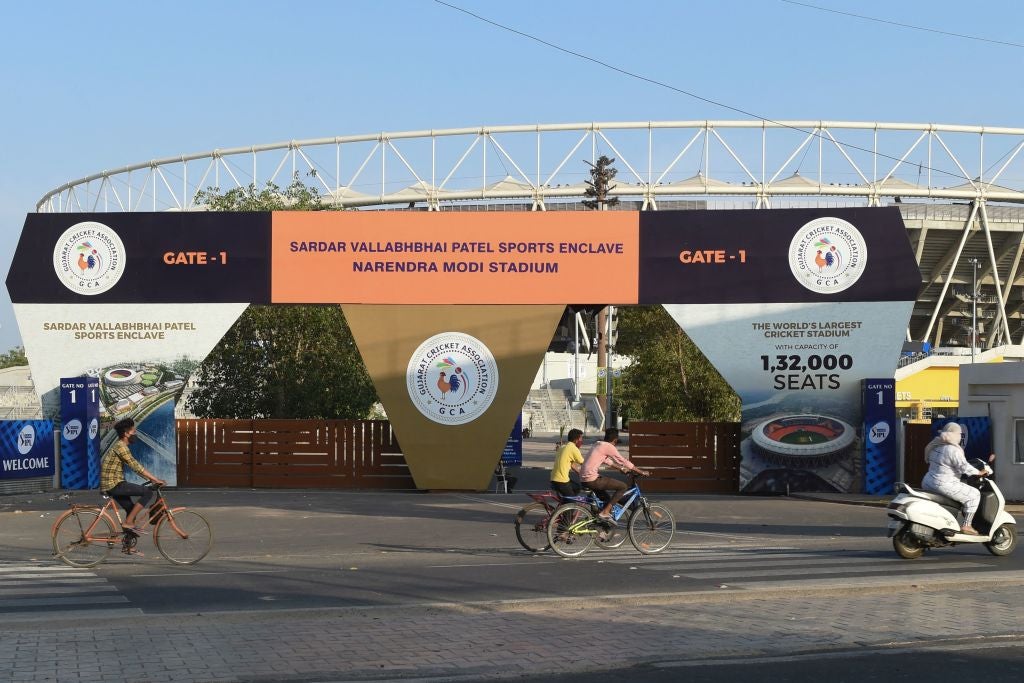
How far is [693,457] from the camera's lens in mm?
28172

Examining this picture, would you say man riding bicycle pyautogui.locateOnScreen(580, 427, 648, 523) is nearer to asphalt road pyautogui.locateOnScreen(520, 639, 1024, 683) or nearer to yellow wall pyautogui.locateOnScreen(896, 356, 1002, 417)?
asphalt road pyautogui.locateOnScreen(520, 639, 1024, 683)

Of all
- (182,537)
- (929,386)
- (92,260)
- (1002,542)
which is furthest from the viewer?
(929,386)

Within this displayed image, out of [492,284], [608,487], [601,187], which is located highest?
[601,187]

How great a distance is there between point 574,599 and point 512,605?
618mm

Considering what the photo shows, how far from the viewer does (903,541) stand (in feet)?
48.6

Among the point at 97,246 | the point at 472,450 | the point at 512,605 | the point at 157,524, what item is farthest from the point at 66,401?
the point at 512,605

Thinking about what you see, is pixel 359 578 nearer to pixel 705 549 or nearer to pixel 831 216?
pixel 705 549

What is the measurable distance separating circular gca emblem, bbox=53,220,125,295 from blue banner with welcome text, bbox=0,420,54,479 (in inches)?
129

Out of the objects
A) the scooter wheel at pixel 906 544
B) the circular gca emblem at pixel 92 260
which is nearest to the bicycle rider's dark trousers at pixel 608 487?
the scooter wheel at pixel 906 544

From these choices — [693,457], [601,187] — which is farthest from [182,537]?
[601,187]

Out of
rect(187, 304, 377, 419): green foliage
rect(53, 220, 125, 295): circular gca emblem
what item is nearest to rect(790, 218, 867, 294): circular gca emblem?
rect(53, 220, 125, 295): circular gca emblem

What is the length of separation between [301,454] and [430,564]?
585 inches

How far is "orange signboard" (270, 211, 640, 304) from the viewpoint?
27.6m

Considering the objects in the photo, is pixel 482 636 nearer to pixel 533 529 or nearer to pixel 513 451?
pixel 533 529
